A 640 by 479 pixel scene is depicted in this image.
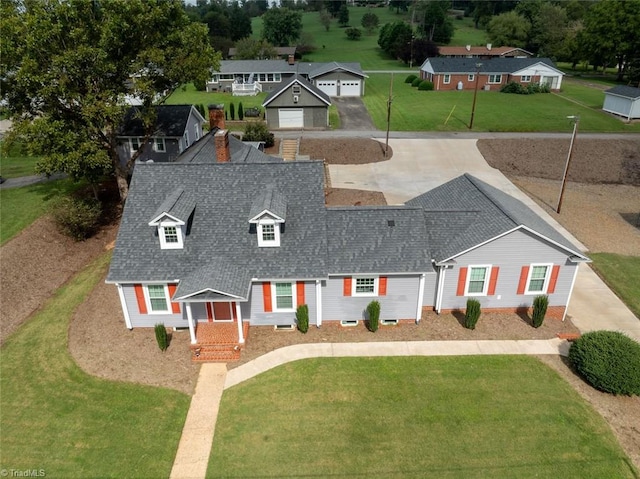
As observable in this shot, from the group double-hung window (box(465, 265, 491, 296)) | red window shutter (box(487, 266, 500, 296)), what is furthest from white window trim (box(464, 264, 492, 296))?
red window shutter (box(487, 266, 500, 296))

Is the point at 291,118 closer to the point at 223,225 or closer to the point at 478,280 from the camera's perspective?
the point at 223,225

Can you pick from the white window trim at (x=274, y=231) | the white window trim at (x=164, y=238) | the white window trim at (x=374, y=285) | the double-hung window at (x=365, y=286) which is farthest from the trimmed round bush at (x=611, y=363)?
the white window trim at (x=164, y=238)

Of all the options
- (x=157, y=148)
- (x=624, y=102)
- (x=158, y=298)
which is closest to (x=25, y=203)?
(x=157, y=148)

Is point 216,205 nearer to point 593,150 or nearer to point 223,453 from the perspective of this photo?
point 223,453

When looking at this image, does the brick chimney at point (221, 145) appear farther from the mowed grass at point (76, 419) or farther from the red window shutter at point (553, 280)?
the red window shutter at point (553, 280)

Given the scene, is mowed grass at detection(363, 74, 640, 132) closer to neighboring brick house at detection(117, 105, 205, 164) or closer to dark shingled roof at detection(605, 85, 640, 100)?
dark shingled roof at detection(605, 85, 640, 100)
